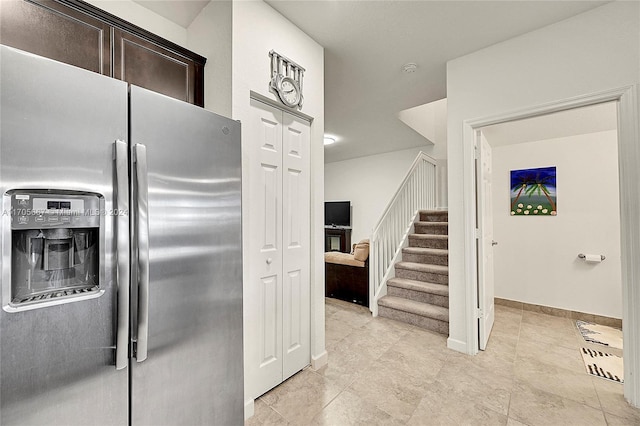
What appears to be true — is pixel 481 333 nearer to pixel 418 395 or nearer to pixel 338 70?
pixel 418 395

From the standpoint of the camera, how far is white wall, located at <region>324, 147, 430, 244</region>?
6273 mm

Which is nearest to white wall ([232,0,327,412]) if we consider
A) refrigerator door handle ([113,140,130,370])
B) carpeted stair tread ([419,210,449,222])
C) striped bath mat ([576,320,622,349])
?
refrigerator door handle ([113,140,130,370])

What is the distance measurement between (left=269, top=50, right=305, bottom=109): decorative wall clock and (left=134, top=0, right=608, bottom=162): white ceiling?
35 centimetres

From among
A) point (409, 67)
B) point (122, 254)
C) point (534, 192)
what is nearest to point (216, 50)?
point (122, 254)

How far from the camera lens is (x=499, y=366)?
7.47ft

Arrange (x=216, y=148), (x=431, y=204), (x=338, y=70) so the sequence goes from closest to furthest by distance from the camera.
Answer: (x=216, y=148)
(x=338, y=70)
(x=431, y=204)

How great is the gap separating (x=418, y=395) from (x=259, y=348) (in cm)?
117

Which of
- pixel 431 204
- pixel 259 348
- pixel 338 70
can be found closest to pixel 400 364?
pixel 259 348

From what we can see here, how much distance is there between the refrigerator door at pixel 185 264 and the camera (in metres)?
1.02

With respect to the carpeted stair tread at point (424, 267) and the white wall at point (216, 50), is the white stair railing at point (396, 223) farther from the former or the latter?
the white wall at point (216, 50)

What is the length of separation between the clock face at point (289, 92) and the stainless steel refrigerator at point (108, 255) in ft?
2.67

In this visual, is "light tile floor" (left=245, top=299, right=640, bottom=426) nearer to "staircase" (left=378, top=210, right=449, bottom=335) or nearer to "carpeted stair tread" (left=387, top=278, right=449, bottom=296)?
"staircase" (left=378, top=210, right=449, bottom=335)

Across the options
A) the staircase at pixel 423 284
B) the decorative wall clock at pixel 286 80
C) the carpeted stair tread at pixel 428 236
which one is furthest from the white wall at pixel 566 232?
the decorative wall clock at pixel 286 80

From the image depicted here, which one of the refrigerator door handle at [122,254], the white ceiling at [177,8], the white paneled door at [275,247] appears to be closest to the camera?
the refrigerator door handle at [122,254]
